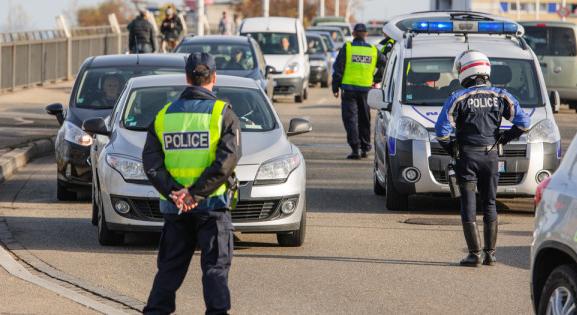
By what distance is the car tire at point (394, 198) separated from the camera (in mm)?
14773

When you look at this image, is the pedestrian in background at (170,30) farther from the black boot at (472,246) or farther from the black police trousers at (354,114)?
the black boot at (472,246)

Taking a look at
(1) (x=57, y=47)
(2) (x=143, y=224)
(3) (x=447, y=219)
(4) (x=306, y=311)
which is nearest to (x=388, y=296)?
(4) (x=306, y=311)

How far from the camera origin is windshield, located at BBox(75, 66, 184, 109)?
16.2 metres

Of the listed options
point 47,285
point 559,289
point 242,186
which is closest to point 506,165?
point 242,186

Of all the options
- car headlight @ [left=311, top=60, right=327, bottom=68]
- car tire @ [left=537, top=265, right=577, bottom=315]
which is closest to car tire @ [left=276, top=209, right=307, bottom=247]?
car tire @ [left=537, top=265, right=577, bottom=315]

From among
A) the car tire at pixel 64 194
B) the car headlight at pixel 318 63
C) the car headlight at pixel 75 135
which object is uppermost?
the car headlight at pixel 75 135

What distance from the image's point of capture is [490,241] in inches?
445

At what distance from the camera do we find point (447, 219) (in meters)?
14.3

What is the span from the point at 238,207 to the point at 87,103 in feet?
16.0

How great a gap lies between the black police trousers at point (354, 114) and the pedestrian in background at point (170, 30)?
17937mm

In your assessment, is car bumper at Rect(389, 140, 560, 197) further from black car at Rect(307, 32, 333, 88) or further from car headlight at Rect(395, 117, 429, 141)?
Result: black car at Rect(307, 32, 333, 88)

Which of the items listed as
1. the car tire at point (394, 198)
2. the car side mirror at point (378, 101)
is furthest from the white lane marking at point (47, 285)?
the car side mirror at point (378, 101)

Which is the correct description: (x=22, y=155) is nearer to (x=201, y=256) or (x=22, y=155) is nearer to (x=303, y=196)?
(x=303, y=196)

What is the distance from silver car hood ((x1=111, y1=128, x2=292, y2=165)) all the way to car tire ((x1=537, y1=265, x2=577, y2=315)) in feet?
15.7
